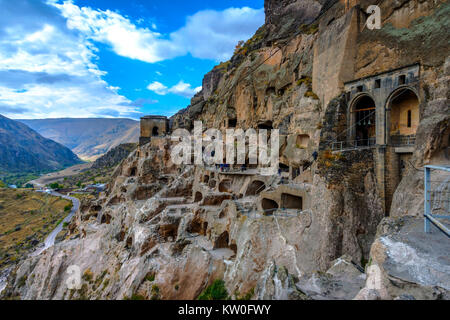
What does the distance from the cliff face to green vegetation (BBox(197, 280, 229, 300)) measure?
38 centimetres

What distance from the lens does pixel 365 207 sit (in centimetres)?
1173

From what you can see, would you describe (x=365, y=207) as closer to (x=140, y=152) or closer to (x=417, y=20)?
(x=417, y=20)

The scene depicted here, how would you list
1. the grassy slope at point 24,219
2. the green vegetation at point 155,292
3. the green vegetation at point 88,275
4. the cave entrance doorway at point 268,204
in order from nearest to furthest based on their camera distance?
1. the green vegetation at point 155,292
2. the cave entrance doorway at point 268,204
3. the green vegetation at point 88,275
4. the grassy slope at point 24,219

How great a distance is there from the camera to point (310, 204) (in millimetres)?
12430

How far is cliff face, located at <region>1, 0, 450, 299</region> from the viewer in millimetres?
9609

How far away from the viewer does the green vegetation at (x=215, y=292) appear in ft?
40.8

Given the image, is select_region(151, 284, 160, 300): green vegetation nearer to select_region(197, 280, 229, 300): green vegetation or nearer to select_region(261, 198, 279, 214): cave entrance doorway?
select_region(197, 280, 229, 300): green vegetation

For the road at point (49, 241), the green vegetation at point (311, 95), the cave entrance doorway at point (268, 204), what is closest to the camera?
the cave entrance doorway at point (268, 204)

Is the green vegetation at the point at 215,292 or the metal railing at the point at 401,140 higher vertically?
the metal railing at the point at 401,140

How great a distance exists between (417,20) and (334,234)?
11873mm

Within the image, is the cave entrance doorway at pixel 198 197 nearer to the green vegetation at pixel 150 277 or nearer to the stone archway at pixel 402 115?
the green vegetation at pixel 150 277

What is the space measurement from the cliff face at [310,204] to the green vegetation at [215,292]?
385 millimetres

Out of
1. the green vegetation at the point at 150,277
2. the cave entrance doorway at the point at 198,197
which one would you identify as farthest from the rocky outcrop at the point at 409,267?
the cave entrance doorway at the point at 198,197
